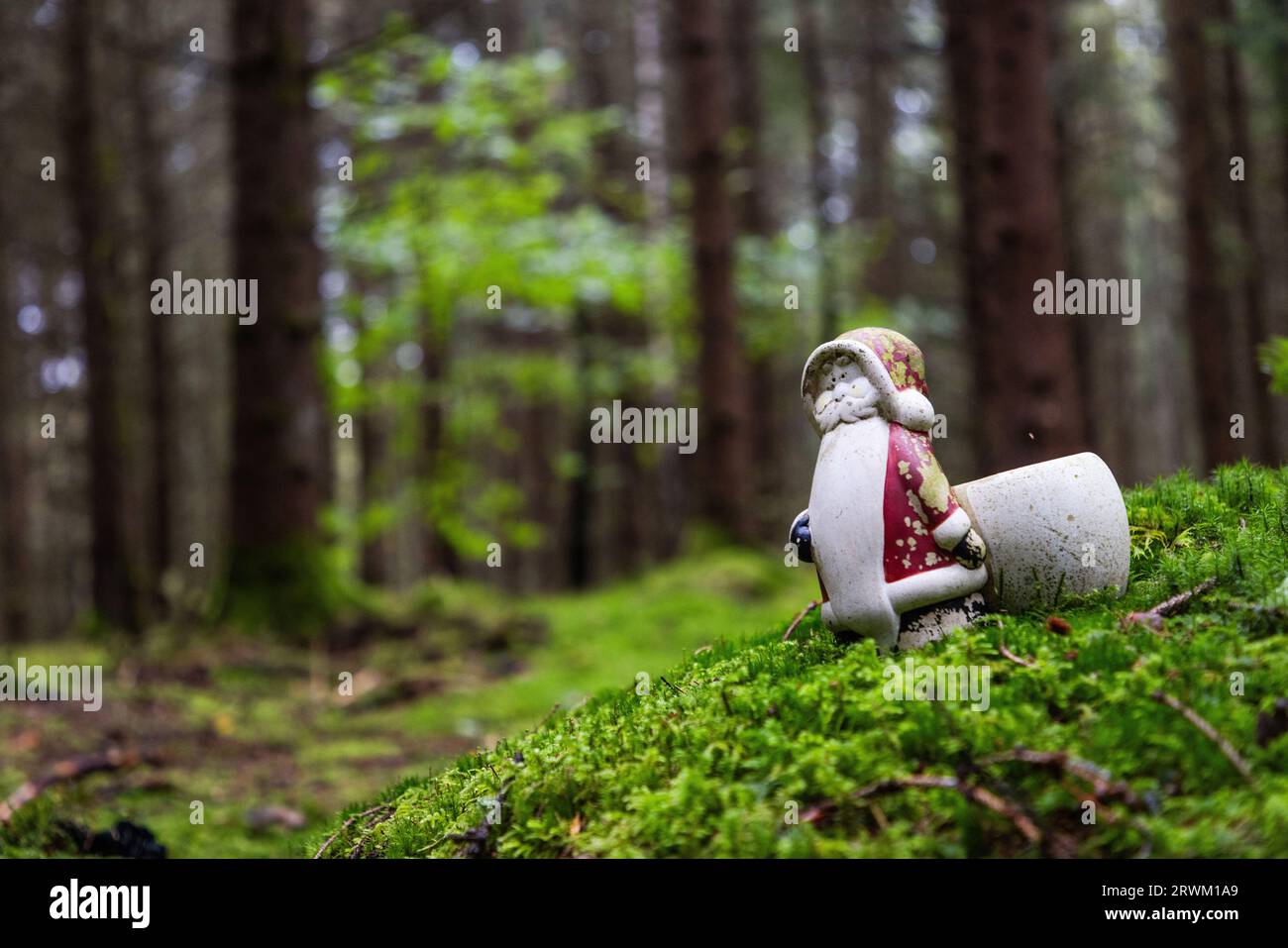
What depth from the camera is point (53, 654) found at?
35.2ft

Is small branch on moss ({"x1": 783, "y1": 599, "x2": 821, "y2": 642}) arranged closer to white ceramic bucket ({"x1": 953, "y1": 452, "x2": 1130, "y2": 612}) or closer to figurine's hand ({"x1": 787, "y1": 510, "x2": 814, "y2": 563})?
figurine's hand ({"x1": 787, "y1": 510, "x2": 814, "y2": 563})

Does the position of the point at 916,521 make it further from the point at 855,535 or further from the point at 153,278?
the point at 153,278

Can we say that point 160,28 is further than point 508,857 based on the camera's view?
Yes

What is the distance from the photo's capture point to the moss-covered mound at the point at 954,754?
2.47 m

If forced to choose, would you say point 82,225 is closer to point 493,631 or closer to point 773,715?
point 493,631

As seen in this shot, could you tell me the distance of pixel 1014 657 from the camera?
120 inches

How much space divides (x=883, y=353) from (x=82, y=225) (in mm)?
12458

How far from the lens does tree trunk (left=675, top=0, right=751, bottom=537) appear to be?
44.8ft

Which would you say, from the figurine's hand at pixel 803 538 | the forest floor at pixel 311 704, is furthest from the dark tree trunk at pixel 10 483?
the figurine's hand at pixel 803 538

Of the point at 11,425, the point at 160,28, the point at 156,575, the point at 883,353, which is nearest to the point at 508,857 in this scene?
the point at 883,353

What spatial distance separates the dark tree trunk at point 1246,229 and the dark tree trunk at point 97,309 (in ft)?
55.1

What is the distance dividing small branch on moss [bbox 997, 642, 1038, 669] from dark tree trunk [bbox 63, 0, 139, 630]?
39.6 feet

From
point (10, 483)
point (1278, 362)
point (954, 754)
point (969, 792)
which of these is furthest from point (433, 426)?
point (969, 792)

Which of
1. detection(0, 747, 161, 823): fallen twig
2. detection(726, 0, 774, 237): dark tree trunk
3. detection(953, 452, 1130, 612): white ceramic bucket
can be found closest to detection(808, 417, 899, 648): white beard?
detection(953, 452, 1130, 612): white ceramic bucket
